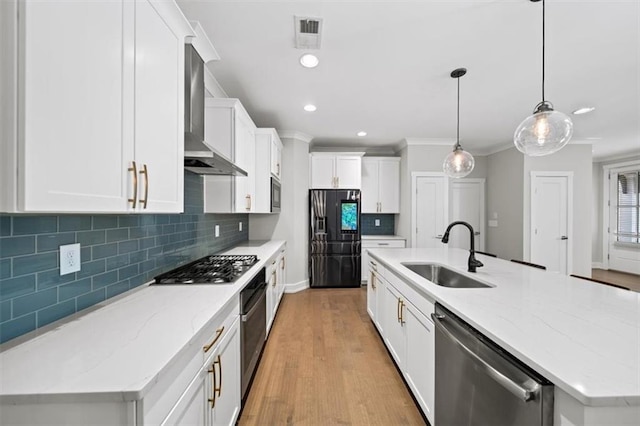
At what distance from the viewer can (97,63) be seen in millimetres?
853

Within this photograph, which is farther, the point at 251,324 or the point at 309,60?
the point at 309,60

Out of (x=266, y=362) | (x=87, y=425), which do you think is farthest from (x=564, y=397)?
(x=266, y=362)

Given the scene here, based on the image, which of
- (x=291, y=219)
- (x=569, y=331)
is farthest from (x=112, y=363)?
(x=291, y=219)

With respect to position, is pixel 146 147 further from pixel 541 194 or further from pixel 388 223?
pixel 541 194

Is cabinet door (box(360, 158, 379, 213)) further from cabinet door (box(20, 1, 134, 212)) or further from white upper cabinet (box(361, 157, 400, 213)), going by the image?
cabinet door (box(20, 1, 134, 212))

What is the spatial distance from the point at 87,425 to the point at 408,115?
13.0ft

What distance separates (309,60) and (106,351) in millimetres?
2326

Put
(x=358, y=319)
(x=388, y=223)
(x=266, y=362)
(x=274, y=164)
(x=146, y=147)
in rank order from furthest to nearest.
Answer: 1. (x=388, y=223)
2. (x=274, y=164)
3. (x=358, y=319)
4. (x=266, y=362)
5. (x=146, y=147)

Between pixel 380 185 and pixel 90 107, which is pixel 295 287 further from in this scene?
pixel 90 107

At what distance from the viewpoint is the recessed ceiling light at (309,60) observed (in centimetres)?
222

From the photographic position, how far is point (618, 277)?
18.6 feet

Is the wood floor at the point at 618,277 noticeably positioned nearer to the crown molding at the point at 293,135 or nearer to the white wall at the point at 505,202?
the white wall at the point at 505,202

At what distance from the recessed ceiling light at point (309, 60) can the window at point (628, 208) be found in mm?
7634

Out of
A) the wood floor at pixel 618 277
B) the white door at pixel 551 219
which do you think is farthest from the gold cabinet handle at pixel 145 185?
the wood floor at pixel 618 277
